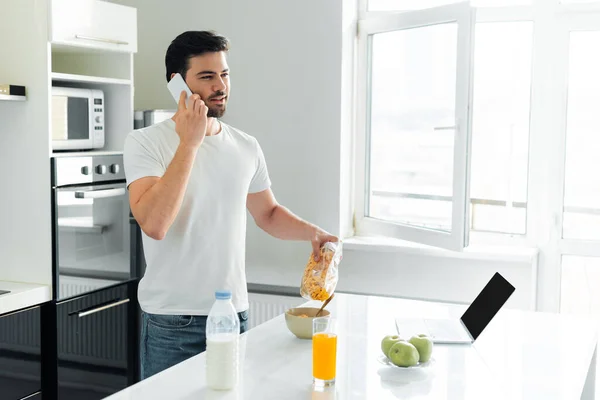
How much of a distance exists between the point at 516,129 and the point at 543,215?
417mm

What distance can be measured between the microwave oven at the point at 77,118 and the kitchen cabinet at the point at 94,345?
2.09ft

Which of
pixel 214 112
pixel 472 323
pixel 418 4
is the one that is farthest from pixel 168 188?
pixel 418 4

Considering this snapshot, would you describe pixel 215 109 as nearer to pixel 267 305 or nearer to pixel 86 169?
pixel 86 169

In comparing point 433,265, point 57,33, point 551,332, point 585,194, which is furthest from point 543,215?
point 57,33

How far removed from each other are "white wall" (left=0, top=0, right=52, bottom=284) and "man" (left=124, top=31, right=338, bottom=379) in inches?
34.8

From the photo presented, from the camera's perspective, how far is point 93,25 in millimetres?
3184

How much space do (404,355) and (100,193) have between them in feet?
6.06

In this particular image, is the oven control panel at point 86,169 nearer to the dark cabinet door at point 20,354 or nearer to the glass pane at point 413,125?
the dark cabinet door at point 20,354

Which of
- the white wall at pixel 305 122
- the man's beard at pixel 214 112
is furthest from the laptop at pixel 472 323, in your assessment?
the white wall at pixel 305 122

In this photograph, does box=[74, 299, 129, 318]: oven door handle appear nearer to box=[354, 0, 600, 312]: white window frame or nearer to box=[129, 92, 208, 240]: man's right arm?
box=[129, 92, 208, 240]: man's right arm

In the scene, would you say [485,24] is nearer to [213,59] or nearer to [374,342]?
[213,59]

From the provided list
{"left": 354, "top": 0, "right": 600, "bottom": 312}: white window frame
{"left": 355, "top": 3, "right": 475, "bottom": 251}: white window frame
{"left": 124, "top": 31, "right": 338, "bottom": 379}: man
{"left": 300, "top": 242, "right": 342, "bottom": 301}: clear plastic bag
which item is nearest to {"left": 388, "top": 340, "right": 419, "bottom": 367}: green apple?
{"left": 300, "top": 242, "right": 342, "bottom": 301}: clear plastic bag

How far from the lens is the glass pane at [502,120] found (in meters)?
3.52

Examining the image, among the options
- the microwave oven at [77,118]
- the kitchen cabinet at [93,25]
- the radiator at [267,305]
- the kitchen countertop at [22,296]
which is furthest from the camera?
the radiator at [267,305]
